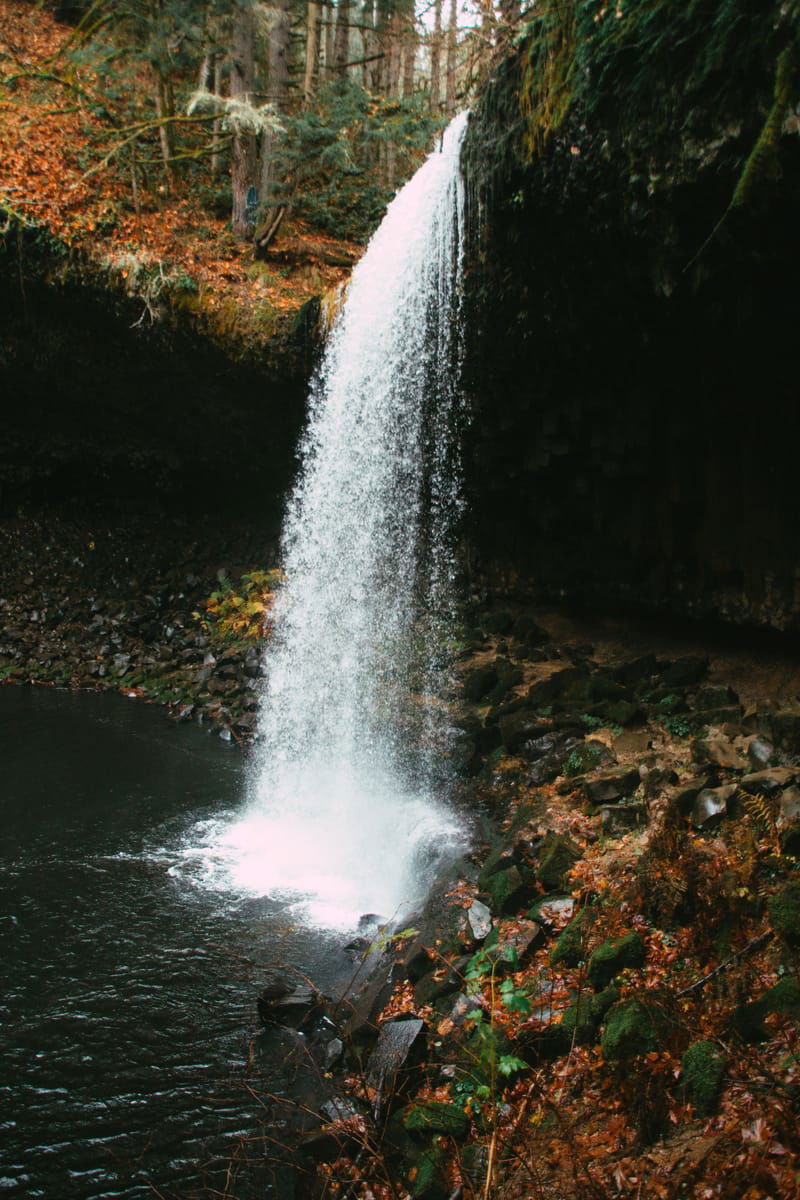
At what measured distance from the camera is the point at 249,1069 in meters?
3.87

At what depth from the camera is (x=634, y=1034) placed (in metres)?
2.91

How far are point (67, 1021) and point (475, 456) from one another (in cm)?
731

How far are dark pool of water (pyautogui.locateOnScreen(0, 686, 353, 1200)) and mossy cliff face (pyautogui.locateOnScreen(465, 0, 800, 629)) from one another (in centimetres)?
520

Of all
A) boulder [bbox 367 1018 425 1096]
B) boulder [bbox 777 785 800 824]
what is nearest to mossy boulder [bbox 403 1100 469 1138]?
boulder [bbox 367 1018 425 1096]

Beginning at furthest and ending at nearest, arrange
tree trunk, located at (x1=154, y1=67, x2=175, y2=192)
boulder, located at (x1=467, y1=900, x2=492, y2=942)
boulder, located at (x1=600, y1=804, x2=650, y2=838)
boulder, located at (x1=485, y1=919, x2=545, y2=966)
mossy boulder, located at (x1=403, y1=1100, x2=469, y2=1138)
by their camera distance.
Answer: tree trunk, located at (x1=154, y1=67, x2=175, y2=192) < boulder, located at (x1=600, y1=804, x2=650, y2=838) < boulder, located at (x1=467, y1=900, x2=492, y2=942) < boulder, located at (x1=485, y1=919, x2=545, y2=966) < mossy boulder, located at (x1=403, y1=1100, x2=469, y2=1138)

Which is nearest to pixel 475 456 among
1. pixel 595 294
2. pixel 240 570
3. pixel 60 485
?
pixel 595 294

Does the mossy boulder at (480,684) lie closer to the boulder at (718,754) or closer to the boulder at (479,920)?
the boulder at (718,754)

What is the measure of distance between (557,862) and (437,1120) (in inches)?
73.4

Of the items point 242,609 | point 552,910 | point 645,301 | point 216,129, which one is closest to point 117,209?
point 216,129

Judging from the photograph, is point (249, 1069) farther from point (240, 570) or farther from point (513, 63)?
point (240, 570)

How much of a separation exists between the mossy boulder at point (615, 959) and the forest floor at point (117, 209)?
1075 centimetres

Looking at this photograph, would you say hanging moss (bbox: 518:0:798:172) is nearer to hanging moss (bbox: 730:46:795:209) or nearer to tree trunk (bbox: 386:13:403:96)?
hanging moss (bbox: 730:46:795:209)

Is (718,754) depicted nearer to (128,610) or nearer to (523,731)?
(523,731)

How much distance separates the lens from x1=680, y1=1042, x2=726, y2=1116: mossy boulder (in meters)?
2.55
